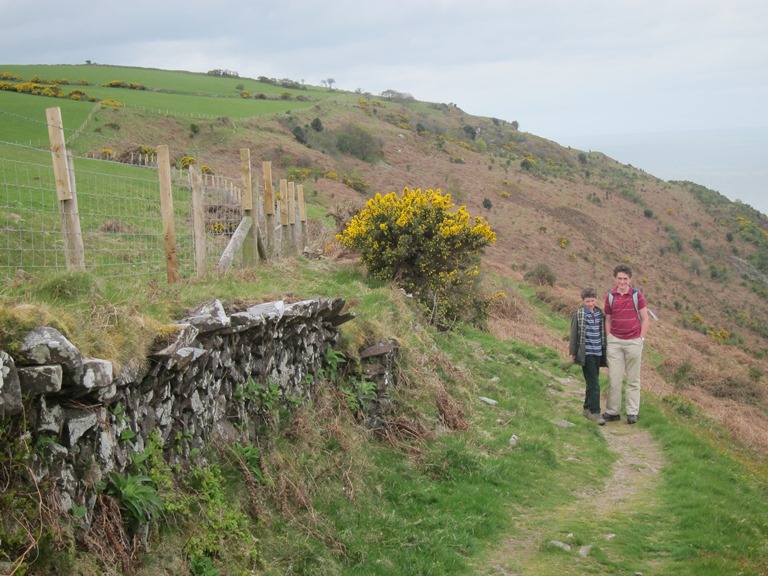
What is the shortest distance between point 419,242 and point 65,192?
8330mm

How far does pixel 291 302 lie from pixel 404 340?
2.65 metres

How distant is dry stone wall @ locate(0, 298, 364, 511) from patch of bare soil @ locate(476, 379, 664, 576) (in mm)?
2569

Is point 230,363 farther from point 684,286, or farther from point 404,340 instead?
point 684,286

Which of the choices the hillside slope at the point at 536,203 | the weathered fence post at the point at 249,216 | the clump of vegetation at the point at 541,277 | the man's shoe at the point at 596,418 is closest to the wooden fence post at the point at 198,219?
the weathered fence post at the point at 249,216

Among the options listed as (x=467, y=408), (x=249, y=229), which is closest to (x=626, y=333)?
(x=467, y=408)

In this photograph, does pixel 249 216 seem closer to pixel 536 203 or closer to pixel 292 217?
pixel 292 217

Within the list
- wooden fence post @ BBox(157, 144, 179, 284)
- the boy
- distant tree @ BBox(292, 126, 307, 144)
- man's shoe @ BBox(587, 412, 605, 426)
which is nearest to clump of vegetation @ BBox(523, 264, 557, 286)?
man's shoe @ BBox(587, 412, 605, 426)

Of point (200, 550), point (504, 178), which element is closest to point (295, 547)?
point (200, 550)

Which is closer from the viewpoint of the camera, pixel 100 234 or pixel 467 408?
pixel 100 234

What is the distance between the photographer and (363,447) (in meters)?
7.74

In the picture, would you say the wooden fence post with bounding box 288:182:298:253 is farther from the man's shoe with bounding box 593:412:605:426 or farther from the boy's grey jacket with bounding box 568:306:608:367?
the man's shoe with bounding box 593:412:605:426

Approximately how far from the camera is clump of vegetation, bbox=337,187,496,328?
46.9 feet

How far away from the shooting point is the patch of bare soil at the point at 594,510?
641cm

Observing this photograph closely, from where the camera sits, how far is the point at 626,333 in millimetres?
10734
